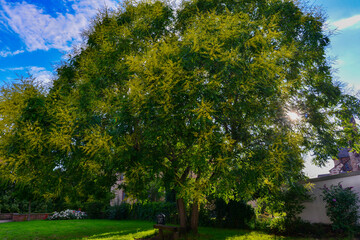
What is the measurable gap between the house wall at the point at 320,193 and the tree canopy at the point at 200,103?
3.19 ft

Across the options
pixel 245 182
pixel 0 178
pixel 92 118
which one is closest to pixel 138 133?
pixel 92 118

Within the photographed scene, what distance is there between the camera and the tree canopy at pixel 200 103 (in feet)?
23.1

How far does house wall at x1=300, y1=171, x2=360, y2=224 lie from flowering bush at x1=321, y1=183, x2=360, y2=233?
66 centimetres

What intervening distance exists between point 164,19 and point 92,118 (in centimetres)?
500

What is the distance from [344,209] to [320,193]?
5.79ft

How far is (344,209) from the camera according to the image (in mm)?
8859

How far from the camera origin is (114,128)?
7.50m

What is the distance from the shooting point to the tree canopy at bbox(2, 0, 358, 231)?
7.03m

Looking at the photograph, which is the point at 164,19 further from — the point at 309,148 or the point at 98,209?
the point at 98,209

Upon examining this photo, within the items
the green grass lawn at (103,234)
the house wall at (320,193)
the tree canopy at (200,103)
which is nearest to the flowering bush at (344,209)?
the house wall at (320,193)

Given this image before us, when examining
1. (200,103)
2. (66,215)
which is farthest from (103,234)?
(66,215)

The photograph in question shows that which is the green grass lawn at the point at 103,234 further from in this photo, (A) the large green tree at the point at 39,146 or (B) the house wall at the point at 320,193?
(A) the large green tree at the point at 39,146

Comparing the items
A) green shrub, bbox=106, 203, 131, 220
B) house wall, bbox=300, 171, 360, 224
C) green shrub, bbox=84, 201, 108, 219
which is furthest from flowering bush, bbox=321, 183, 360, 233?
green shrub, bbox=84, 201, 108, 219

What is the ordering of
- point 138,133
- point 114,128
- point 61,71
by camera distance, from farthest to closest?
1. point 61,71
2. point 138,133
3. point 114,128
